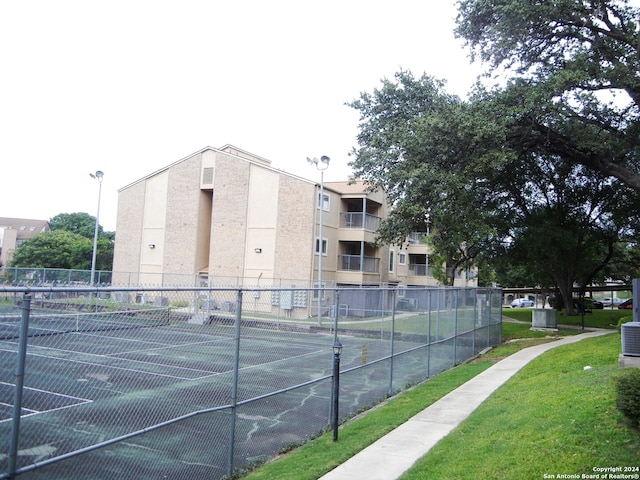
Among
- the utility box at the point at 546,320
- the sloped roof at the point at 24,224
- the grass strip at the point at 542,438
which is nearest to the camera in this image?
the grass strip at the point at 542,438

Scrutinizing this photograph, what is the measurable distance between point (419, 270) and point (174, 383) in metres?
47.4

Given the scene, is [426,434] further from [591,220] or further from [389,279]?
[389,279]

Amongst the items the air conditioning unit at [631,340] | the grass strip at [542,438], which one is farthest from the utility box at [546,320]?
the grass strip at [542,438]

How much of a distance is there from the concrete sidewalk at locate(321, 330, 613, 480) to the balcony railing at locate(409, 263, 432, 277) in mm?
41057

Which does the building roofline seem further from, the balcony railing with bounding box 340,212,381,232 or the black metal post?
the black metal post

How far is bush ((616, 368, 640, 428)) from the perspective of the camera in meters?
5.89

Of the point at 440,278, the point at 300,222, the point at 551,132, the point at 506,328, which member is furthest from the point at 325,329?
the point at 440,278

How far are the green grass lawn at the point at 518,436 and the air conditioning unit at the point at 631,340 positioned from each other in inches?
16.9

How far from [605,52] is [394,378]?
49.2 feet

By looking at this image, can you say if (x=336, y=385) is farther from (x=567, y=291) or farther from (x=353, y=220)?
(x=353, y=220)

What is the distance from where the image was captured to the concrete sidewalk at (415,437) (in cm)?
636

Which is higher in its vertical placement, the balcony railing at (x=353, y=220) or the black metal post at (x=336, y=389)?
the balcony railing at (x=353, y=220)

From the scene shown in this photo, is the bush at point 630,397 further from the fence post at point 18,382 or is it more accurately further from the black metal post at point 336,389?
the fence post at point 18,382

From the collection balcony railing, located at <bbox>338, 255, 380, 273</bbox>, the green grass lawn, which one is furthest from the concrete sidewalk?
balcony railing, located at <bbox>338, 255, 380, 273</bbox>
